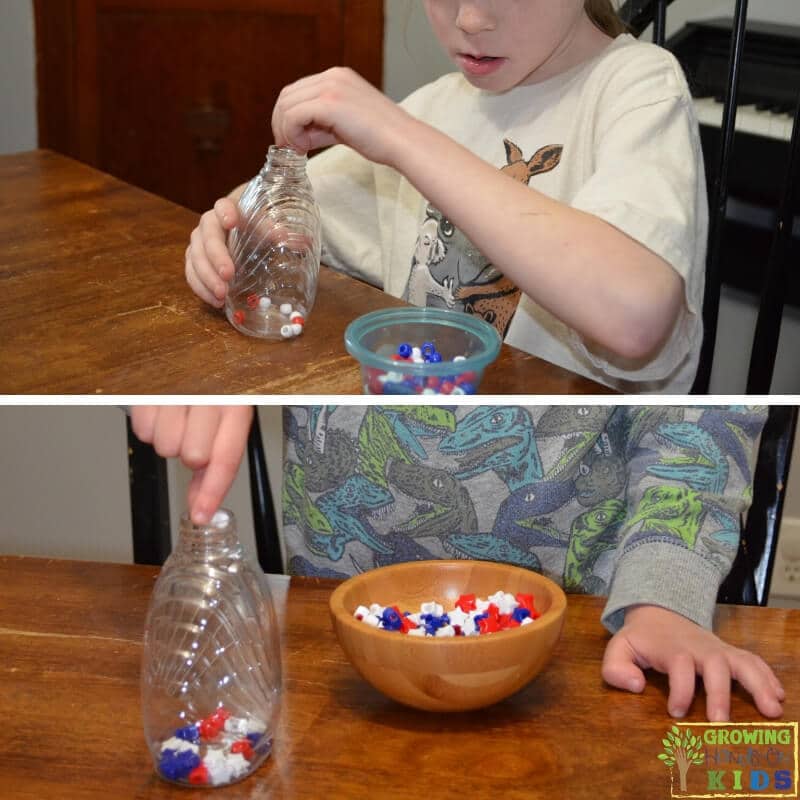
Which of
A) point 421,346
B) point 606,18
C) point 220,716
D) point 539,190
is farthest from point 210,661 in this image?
point 606,18

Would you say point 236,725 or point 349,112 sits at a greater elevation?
point 349,112

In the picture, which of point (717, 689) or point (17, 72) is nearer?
point (717, 689)

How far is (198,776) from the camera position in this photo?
0.32m

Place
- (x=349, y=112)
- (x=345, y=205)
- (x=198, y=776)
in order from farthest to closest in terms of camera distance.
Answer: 1. (x=345, y=205)
2. (x=349, y=112)
3. (x=198, y=776)

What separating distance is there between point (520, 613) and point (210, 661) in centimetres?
10

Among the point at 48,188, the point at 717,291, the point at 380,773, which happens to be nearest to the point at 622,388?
the point at 717,291

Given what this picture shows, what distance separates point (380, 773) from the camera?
0.32 meters

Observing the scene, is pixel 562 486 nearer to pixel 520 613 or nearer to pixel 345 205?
pixel 520 613

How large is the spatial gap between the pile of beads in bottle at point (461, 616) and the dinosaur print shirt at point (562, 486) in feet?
0.13

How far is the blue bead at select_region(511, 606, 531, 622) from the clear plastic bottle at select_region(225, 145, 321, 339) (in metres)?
0.16

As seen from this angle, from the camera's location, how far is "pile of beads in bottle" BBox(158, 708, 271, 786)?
32 centimetres

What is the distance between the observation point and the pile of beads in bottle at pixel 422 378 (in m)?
0.34

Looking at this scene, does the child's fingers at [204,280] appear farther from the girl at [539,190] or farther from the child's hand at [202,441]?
the child's hand at [202,441]

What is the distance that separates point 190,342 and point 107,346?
1.3 inches
